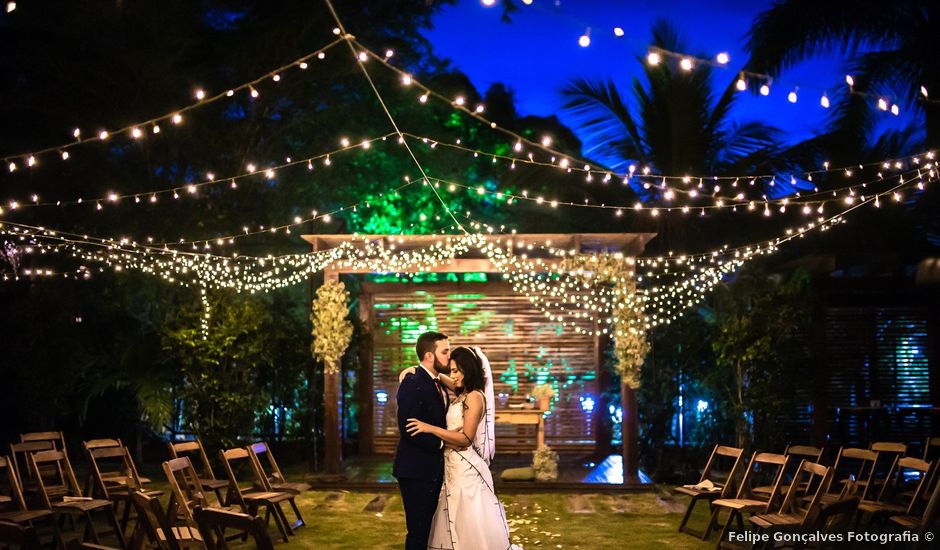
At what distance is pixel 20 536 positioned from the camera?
11.7ft

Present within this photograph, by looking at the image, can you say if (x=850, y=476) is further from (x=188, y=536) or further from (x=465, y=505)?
(x=188, y=536)

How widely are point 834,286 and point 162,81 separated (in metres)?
9.21

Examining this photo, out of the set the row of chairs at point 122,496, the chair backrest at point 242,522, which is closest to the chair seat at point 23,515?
the row of chairs at point 122,496

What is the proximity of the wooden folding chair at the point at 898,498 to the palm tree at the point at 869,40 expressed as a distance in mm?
4208

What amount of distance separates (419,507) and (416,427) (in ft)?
1.54

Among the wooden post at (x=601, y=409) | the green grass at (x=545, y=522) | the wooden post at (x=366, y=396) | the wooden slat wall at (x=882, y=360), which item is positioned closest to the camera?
the green grass at (x=545, y=522)

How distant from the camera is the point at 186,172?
1340 centimetres

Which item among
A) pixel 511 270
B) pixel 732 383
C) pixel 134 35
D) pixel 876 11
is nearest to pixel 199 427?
pixel 511 270

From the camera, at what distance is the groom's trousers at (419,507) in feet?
17.2

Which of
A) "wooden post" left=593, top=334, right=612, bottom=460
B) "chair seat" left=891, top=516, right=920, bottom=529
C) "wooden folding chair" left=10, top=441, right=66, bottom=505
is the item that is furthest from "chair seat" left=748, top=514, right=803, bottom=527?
"wooden post" left=593, top=334, right=612, bottom=460

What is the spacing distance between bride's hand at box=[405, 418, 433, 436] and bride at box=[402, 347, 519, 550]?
0.81ft

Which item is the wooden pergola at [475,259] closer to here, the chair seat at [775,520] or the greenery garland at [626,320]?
the greenery garland at [626,320]

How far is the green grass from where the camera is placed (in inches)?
287

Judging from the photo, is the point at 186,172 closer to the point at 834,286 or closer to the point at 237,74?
the point at 237,74
